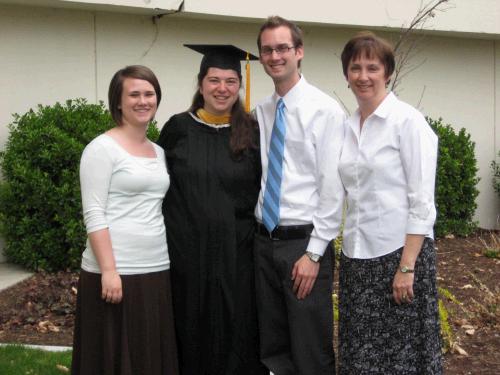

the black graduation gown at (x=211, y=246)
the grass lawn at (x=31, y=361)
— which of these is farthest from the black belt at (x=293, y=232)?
the grass lawn at (x=31, y=361)

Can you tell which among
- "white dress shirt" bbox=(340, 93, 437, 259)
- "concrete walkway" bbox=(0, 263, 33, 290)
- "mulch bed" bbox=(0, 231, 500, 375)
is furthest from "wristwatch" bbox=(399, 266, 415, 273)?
"concrete walkway" bbox=(0, 263, 33, 290)

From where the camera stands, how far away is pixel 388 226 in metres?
3.87

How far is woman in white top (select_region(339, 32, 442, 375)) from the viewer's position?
12.4 feet

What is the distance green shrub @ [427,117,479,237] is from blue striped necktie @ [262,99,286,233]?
587cm

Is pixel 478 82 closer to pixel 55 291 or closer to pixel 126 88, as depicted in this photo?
pixel 55 291

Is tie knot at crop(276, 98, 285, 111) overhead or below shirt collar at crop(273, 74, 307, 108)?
below

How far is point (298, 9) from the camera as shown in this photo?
946cm

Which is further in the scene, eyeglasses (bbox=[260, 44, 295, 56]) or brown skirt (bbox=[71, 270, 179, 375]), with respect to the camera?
eyeglasses (bbox=[260, 44, 295, 56])

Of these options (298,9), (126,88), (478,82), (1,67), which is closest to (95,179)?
(126,88)

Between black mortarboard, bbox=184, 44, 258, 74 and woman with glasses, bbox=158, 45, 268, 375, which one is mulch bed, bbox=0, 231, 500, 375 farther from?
black mortarboard, bbox=184, 44, 258, 74

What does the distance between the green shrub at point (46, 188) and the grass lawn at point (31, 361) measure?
1.94 m

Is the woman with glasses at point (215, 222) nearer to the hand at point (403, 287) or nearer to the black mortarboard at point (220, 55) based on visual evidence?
the black mortarboard at point (220, 55)

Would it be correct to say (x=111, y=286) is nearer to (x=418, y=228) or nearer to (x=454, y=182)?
(x=418, y=228)

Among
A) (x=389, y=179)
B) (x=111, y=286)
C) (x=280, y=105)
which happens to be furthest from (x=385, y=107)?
(x=111, y=286)
